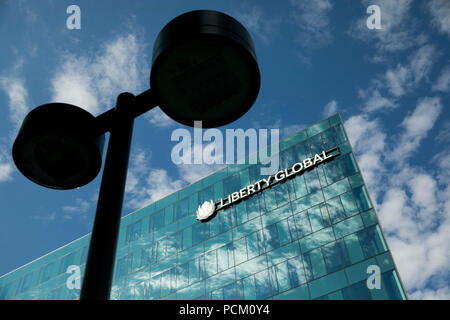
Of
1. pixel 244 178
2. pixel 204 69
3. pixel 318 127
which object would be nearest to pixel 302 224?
pixel 244 178

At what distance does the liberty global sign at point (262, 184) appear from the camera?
36562 millimetres

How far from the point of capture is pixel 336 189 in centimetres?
3388

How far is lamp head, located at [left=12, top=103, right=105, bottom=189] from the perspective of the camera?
10.4 ft

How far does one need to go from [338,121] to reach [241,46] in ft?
122

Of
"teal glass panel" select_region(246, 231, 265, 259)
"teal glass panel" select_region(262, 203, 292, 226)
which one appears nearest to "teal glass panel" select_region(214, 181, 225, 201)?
"teal glass panel" select_region(262, 203, 292, 226)

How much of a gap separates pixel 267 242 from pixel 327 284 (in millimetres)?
6704

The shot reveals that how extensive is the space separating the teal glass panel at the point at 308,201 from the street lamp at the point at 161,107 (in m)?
31.9

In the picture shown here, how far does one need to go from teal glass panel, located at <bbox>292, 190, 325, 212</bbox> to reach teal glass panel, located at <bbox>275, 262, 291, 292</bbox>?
16.8ft

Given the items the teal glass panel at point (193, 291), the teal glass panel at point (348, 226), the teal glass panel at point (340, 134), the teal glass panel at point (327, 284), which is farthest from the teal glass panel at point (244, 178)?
the teal glass panel at point (327, 284)

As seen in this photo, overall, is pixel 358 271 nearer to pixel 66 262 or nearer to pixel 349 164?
pixel 349 164

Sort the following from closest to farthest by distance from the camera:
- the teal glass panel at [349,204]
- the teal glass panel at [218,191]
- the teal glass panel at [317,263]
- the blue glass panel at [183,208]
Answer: the teal glass panel at [317,263] < the teal glass panel at [349,204] < the teal glass panel at [218,191] < the blue glass panel at [183,208]

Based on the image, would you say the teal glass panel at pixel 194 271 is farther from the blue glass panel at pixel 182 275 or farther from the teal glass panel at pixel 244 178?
the teal glass panel at pixel 244 178

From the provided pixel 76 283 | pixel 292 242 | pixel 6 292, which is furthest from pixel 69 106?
pixel 6 292

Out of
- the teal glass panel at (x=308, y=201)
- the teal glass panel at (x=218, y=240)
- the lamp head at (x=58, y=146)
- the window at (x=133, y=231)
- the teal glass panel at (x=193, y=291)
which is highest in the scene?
the window at (x=133, y=231)
